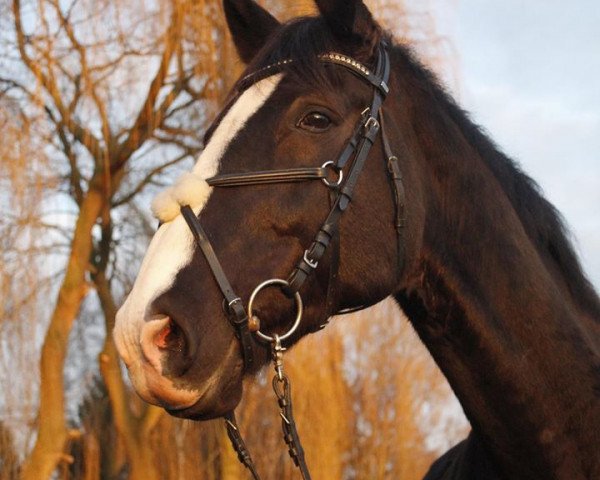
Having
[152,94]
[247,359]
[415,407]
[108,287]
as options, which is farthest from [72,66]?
[247,359]

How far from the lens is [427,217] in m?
3.02

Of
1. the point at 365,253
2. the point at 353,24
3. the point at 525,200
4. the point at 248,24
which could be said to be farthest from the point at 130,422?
the point at 353,24

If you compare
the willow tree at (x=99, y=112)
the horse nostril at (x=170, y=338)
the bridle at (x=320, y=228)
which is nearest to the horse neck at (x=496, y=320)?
the bridle at (x=320, y=228)

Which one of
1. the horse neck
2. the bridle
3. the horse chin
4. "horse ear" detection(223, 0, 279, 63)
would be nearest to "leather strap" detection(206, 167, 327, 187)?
the bridle

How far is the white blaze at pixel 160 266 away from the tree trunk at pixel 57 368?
20.2 ft

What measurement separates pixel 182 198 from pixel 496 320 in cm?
114

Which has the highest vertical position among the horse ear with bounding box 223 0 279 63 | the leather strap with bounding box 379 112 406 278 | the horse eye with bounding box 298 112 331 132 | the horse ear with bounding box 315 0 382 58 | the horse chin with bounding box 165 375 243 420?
the horse ear with bounding box 223 0 279 63

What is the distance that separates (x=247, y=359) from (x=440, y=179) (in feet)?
3.14

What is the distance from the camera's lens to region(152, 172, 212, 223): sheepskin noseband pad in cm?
256

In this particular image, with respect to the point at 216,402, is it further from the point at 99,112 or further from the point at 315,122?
the point at 99,112

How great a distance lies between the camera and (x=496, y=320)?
2973mm

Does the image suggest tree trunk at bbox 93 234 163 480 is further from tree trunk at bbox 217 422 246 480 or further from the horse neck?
the horse neck

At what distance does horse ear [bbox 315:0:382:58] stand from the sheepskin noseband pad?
737 millimetres

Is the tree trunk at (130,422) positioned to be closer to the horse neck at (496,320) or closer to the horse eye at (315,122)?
the horse neck at (496,320)
